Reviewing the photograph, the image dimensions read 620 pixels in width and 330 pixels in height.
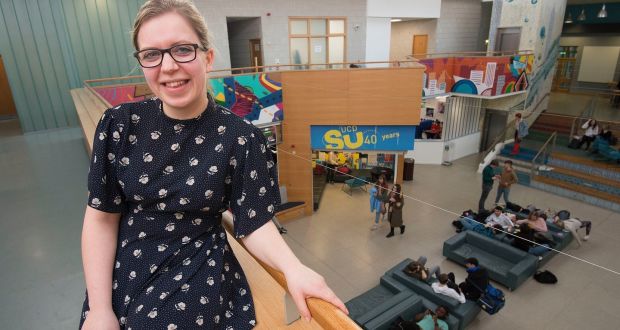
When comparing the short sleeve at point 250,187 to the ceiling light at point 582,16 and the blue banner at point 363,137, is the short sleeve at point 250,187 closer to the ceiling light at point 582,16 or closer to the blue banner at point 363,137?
the blue banner at point 363,137

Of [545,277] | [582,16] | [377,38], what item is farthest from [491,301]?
[582,16]

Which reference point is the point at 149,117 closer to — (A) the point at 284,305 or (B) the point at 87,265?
(B) the point at 87,265

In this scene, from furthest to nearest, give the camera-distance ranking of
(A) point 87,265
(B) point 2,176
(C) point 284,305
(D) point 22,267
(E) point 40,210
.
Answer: (B) point 2,176, (E) point 40,210, (D) point 22,267, (C) point 284,305, (A) point 87,265

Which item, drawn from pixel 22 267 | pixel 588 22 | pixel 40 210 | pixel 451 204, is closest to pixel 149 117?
pixel 22 267

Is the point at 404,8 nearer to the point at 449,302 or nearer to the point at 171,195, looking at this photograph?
the point at 449,302

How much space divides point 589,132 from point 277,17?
987 cm

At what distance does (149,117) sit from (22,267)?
8.64 feet

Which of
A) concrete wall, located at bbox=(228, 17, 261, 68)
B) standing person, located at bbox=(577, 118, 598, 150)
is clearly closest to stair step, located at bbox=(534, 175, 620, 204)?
standing person, located at bbox=(577, 118, 598, 150)

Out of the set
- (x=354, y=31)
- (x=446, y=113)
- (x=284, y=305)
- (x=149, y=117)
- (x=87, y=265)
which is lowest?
(x=446, y=113)

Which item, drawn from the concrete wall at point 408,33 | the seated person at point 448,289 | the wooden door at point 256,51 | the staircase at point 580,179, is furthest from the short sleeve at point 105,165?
the concrete wall at point 408,33

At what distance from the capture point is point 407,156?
11.9 metres

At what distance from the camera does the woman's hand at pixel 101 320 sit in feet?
2.82

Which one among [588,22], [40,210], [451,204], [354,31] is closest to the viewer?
[40,210]

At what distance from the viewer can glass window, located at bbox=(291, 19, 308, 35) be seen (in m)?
10.5
